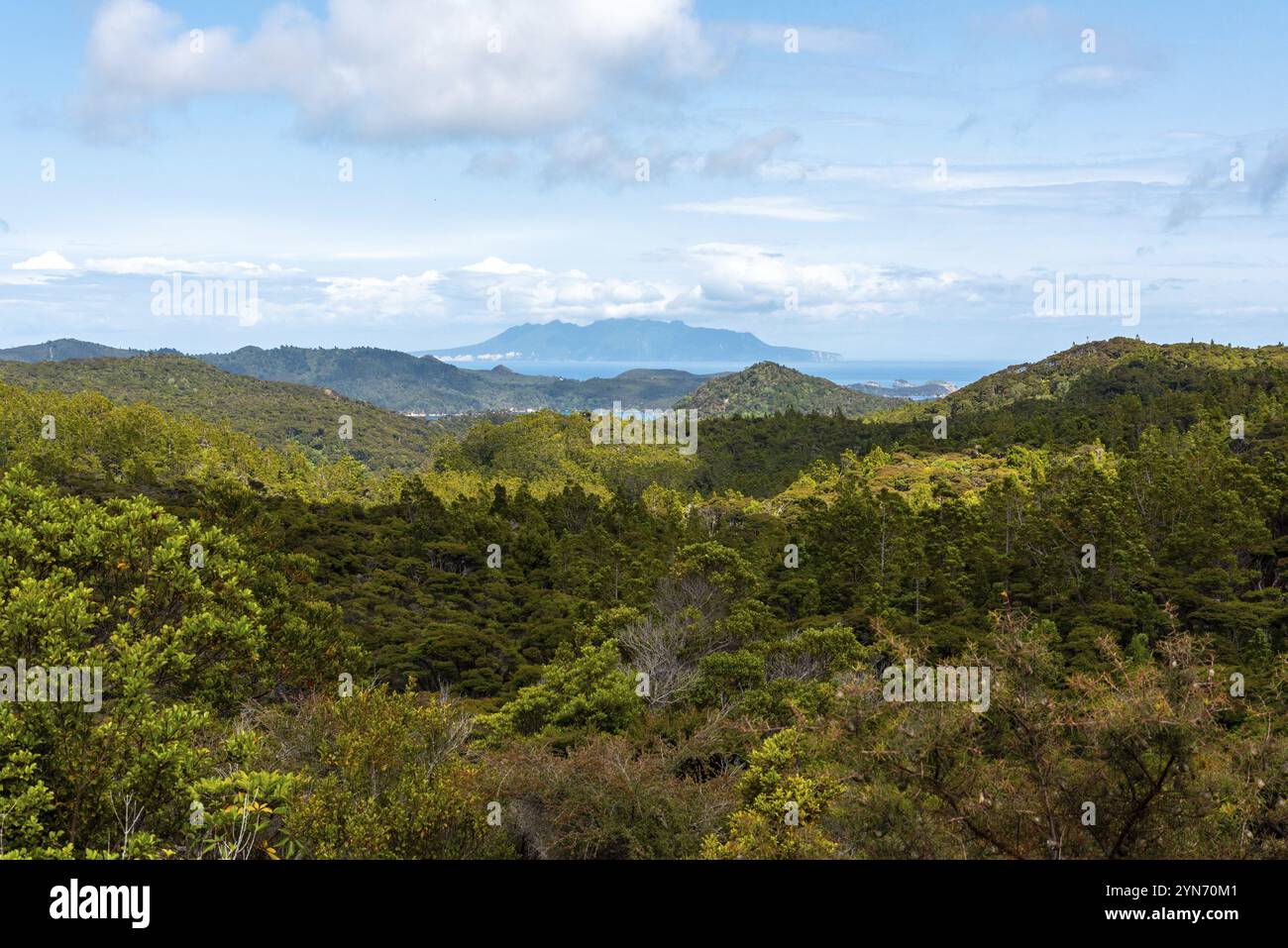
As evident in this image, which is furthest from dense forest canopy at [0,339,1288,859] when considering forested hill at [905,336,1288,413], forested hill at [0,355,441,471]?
forested hill at [0,355,441,471]

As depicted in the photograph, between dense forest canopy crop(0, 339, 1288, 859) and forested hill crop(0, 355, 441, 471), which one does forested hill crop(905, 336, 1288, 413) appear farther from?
forested hill crop(0, 355, 441, 471)

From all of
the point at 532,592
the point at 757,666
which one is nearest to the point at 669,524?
the point at 532,592

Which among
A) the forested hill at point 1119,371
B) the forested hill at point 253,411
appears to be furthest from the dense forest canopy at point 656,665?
the forested hill at point 253,411

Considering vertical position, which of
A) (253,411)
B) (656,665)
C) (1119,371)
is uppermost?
(1119,371)

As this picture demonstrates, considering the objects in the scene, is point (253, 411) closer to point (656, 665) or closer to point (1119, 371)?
point (1119, 371)

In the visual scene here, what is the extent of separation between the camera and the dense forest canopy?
9.26 m

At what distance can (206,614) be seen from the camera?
12.9 m

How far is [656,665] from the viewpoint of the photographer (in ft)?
80.2

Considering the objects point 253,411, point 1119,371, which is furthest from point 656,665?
point 253,411

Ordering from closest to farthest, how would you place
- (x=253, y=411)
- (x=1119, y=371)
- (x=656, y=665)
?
1. (x=656, y=665)
2. (x=1119, y=371)
3. (x=253, y=411)

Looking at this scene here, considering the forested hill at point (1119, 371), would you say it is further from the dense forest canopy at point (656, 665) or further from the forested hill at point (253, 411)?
the forested hill at point (253, 411)

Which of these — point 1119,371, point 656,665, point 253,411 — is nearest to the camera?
point 656,665
